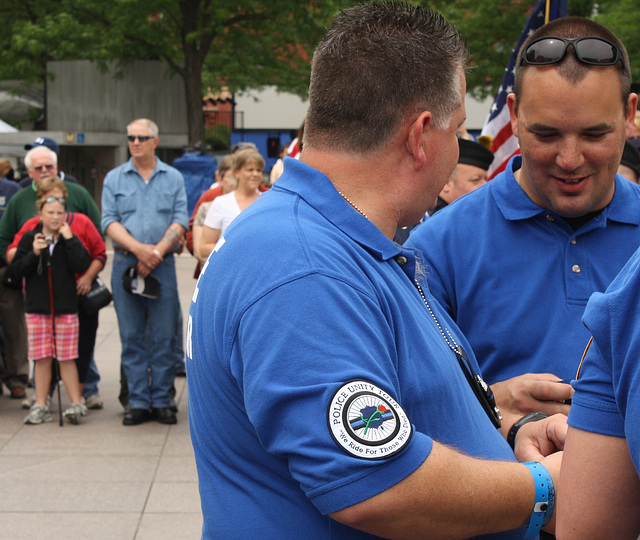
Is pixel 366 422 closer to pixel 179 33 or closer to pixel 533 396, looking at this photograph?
pixel 533 396

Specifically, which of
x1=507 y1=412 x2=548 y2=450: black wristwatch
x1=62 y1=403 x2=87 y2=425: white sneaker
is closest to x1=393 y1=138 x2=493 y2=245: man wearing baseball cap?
x1=62 y1=403 x2=87 y2=425: white sneaker

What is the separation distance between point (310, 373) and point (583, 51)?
1428 mm

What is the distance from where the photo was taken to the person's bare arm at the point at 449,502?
156cm

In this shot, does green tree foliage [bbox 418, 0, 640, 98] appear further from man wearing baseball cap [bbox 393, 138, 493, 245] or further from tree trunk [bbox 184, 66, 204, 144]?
man wearing baseball cap [bbox 393, 138, 493, 245]

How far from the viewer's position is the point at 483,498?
1.66m

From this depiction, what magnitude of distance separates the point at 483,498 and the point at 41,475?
456cm

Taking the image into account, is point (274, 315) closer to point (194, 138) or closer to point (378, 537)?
point (378, 537)

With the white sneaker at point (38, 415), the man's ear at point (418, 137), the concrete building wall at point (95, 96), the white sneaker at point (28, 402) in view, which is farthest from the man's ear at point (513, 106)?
the concrete building wall at point (95, 96)

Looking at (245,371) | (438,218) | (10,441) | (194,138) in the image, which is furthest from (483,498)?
(194,138)

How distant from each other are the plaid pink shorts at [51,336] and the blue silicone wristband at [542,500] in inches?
218

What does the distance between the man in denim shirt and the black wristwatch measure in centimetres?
483

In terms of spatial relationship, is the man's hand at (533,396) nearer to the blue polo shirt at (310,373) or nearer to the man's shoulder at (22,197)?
the blue polo shirt at (310,373)

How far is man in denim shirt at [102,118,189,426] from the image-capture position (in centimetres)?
677

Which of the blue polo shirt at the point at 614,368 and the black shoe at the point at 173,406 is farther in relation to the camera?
the black shoe at the point at 173,406
